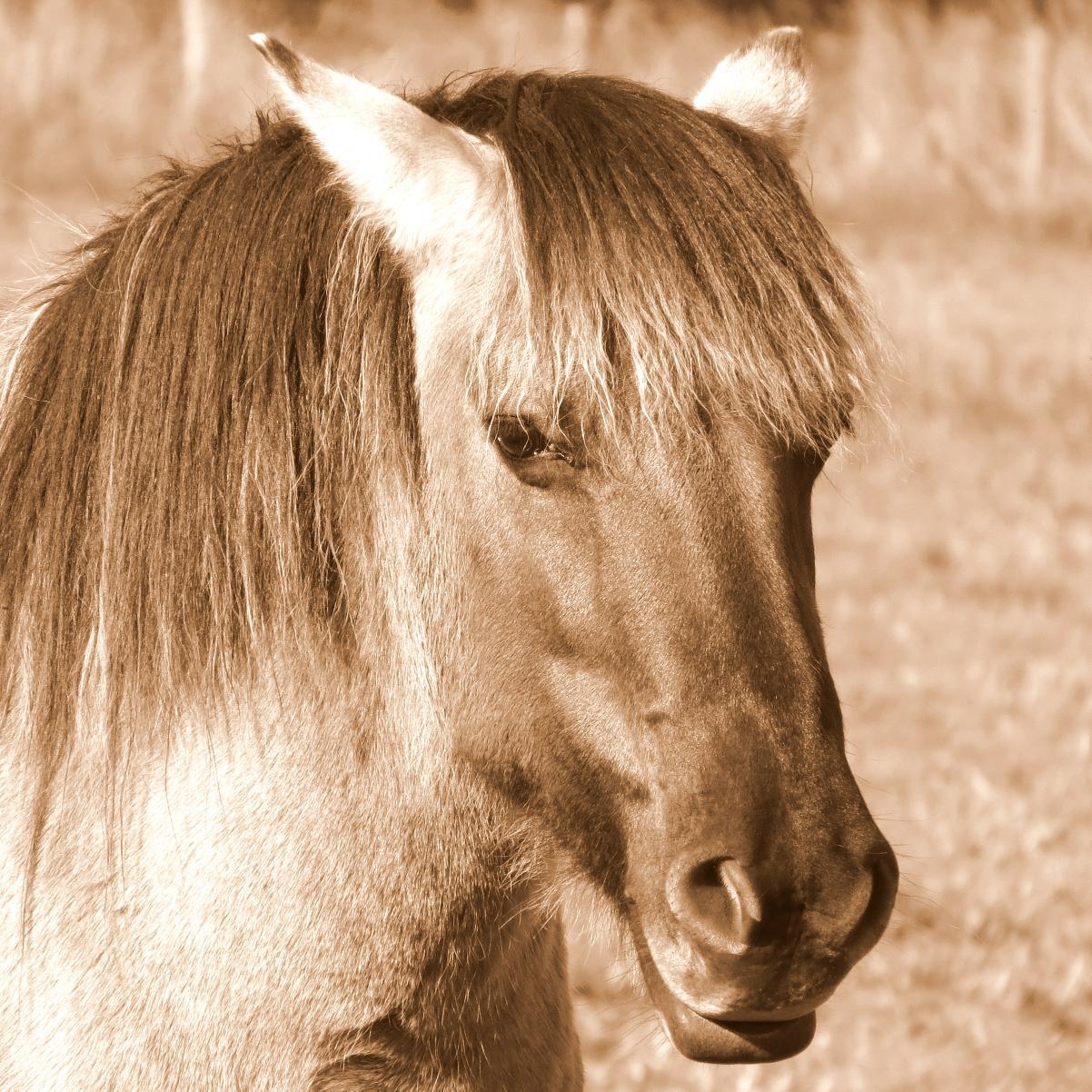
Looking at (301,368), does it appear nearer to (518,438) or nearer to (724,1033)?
(518,438)

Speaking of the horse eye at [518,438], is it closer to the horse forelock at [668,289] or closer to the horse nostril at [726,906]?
the horse forelock at [668,289]

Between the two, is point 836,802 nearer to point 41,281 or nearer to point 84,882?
point 84,882

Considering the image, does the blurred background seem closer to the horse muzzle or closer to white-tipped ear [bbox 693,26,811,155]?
white-tipped ear [bbox 693,26,811,155]

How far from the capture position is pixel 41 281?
2.82 m

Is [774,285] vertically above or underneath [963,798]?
above

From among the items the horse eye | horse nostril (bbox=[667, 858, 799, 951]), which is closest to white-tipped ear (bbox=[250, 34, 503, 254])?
the horse eye

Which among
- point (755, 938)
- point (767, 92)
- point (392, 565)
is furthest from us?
point (767, 92)

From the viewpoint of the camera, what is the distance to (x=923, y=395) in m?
10.8

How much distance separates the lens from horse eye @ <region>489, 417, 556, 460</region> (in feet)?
7.18

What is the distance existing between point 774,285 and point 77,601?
3.84 ft

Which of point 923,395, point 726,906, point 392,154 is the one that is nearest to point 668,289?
point 392,154

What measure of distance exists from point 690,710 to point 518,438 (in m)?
0.46

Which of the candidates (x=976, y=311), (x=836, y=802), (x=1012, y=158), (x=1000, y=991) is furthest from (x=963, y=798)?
(x=1012, y=158)

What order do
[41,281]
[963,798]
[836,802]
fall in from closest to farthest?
[836,802]
[41,281]
[963,798]
